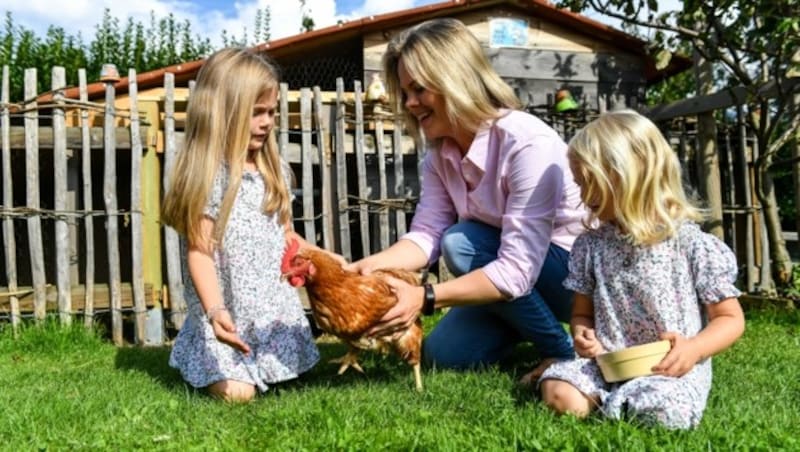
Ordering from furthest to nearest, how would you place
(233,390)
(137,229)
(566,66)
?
(566,66) < (137,229) < (233,390)

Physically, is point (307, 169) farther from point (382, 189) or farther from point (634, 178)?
point (634, 178)

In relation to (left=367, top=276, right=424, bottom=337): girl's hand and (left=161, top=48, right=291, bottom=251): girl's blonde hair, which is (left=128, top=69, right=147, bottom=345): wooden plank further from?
(left=367, top=276, right=424, bottom=337): girl's hand

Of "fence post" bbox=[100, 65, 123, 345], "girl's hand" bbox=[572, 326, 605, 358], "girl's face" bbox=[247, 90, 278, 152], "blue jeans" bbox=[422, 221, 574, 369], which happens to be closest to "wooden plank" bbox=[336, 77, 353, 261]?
"fence post" bbox=[100, 65, 123, 345]

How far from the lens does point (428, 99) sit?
332cm

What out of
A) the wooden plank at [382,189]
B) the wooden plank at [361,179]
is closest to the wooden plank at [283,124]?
the wooden plank at [361,179]

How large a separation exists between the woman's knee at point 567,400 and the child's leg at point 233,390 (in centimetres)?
147

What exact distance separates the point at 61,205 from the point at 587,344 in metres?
4.45

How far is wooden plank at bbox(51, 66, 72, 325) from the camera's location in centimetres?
570

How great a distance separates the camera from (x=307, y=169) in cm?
617

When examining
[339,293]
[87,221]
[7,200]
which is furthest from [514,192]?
[7,200]

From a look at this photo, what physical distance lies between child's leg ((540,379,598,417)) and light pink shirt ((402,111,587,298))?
19.4 inches

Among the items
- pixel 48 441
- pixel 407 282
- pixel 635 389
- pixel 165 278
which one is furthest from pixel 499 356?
pixel 165 278

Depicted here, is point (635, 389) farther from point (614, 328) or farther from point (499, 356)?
point (499, 356)

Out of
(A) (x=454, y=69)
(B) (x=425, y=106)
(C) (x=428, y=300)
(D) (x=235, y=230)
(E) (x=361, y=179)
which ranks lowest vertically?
(C) (x=428, y=300)
